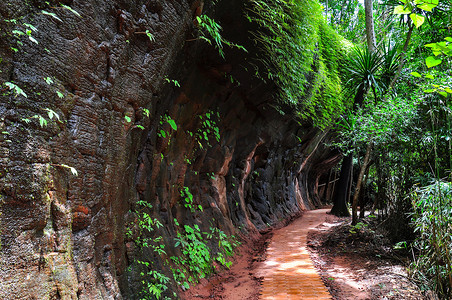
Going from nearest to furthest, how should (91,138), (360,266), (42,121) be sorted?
(42,121) → (91,138) → (360,266)

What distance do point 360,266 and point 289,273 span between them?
5.58 ft

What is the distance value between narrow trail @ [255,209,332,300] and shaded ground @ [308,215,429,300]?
25 centimetres

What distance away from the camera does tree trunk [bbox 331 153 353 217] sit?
44.0 ft

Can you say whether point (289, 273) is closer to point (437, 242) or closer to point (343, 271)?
point (343, 271)

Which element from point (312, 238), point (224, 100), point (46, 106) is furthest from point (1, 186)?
point (312, 238)

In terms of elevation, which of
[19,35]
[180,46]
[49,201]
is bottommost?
[49,201]

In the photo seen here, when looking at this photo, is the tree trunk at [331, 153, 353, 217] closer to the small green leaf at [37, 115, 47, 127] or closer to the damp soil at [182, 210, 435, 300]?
the damp soil at [182, 210, 435, 300]

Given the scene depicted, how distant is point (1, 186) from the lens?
2029mm

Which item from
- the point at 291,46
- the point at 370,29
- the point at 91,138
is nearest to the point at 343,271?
the point at 291,46

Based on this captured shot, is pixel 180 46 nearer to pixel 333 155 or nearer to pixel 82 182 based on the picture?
pixel 82 182

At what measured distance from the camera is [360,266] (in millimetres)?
6422

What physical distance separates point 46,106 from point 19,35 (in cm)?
52

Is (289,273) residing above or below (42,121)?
below

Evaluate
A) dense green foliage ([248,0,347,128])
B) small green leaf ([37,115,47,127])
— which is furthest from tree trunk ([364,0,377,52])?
small green leaf ([37,115,47,127])
